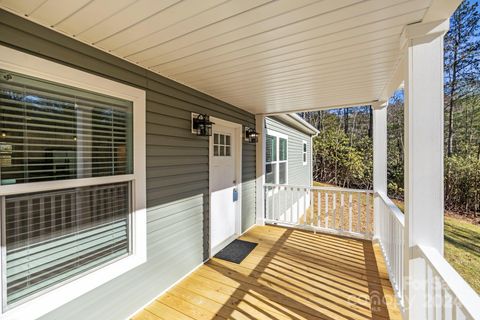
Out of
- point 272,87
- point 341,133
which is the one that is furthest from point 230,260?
point 341,133

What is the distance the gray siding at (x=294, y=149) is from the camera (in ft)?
19.4

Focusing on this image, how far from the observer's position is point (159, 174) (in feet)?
8.05

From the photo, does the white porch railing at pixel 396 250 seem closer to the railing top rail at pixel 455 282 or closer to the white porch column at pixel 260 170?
the railing top rail at pixel 455 282

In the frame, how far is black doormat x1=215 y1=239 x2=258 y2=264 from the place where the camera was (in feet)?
10.9

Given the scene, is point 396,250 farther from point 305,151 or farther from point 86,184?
point 305,151

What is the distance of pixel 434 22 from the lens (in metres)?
1.38

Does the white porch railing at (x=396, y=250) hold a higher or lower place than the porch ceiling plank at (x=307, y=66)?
lower

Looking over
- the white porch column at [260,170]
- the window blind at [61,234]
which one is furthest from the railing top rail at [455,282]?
the white porch column at [260,170]

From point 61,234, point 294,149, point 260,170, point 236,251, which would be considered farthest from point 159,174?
point 294,149

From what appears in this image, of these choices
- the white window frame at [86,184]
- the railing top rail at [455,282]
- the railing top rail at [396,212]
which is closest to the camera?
the railing top rail at [455,282]

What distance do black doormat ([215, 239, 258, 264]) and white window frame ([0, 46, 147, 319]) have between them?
141 centimetres

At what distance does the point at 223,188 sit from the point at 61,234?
2.37 metres

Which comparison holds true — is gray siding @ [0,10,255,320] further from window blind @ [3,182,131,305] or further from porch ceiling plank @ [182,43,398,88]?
porch ceiling plank @ [182,43,398,88]

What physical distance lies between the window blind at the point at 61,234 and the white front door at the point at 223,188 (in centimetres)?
152
